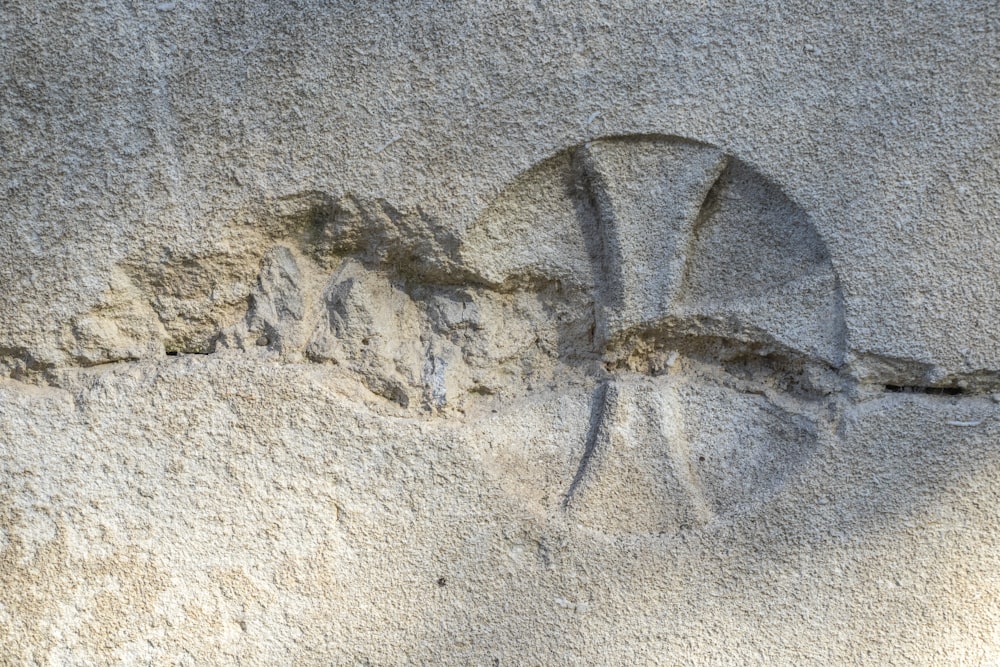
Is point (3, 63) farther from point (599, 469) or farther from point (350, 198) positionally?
point (599, 469)

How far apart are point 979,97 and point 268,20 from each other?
0.67m

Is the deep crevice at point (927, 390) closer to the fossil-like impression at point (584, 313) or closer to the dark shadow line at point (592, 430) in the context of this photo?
the fossil-like impression at point (584, 313)

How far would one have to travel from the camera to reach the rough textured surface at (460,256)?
841 mm

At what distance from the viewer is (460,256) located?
0.87 m

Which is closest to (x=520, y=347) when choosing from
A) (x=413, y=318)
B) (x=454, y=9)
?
(x=413, y=318)

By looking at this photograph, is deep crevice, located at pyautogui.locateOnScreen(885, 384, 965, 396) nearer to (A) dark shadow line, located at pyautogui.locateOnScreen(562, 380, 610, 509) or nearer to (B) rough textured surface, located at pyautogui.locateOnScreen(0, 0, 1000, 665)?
(B) rough textured surface, located at pyautogui.locateOnScreen(0, 0, 1000, 665)

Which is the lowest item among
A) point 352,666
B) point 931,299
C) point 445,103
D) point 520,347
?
A: point 352,666

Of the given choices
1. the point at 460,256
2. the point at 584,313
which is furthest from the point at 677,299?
the point at 460,256

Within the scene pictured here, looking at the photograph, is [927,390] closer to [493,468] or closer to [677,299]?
[677,299]

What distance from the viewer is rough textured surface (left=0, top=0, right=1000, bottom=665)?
841 mm

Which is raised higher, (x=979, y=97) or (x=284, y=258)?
(x=979, y=97)

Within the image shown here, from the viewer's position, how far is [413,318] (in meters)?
0.92

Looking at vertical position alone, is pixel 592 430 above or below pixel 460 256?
below

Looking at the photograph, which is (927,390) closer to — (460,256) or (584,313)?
(584,313)
